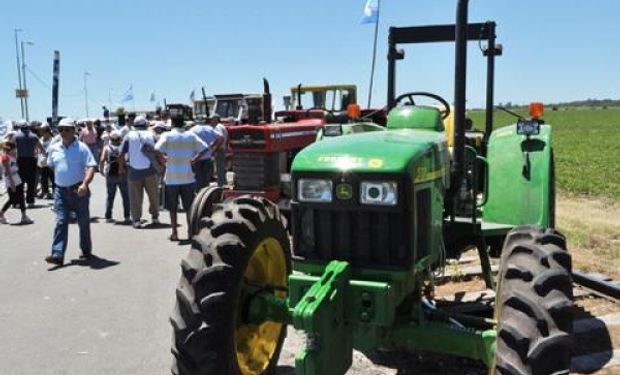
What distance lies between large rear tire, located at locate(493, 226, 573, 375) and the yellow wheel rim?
1.54 meters

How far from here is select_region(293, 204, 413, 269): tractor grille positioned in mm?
3926

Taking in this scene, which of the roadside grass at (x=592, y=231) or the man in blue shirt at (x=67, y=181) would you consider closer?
the roadside grass at (x=592, y=231)

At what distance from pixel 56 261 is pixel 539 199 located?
19.9 feet

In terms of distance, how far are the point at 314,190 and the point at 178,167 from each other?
6.43 m

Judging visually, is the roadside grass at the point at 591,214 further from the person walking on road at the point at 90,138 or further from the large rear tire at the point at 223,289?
the person walking on road at the point at 90,138

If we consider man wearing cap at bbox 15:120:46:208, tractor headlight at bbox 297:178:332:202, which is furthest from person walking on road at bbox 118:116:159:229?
tractor headlight at bbox 297:178:332:202

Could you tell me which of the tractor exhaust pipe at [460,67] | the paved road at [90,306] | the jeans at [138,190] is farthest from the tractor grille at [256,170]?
the tractor exhaust pipe at [460,67]

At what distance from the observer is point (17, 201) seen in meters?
12.6

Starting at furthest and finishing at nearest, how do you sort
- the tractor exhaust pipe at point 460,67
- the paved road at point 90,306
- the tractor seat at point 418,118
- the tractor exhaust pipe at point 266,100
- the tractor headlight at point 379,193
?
the tractor exhaust pipe at point 266,100, the paved road at point 90,306, the tractor seat at point 418,118, the tractor exhaust pipe at point 460,67, the tractor headlight at point 379,193

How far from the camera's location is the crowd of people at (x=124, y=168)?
873cm

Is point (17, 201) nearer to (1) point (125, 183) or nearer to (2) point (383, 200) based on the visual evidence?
(1) point (125, 183)

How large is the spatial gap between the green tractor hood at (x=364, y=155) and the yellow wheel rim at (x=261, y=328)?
73 centimetres

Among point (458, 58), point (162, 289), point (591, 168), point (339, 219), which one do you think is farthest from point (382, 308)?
point (591, 168)

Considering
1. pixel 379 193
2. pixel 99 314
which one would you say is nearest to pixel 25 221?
pixel 99 314
